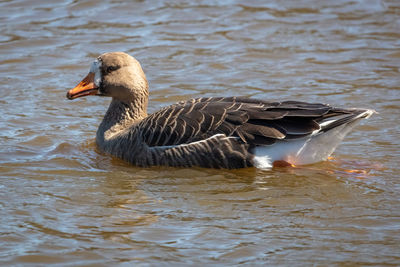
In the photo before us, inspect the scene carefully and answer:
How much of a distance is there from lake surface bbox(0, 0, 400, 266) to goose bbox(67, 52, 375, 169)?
0.56 feet

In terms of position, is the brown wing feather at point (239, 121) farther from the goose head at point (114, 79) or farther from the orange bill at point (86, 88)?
the orange bill at point (86, 88)

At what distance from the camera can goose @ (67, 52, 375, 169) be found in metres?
7.98

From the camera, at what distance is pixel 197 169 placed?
27.0 feet

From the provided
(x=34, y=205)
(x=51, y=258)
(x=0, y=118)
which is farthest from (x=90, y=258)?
(x=0, y=118)

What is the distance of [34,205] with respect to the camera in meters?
7.10

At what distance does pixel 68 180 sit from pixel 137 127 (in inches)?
47.9

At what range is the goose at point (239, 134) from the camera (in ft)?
26.2

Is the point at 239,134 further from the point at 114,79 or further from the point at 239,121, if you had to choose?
the point at 114,79

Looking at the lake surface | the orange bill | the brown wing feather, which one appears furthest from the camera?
the orange bill

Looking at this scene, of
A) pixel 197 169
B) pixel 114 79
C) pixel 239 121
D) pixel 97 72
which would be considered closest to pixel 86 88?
pixel 97 72

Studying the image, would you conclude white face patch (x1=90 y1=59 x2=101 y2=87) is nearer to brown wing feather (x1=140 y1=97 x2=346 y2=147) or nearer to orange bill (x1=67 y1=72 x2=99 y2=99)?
orange bill (x1=67 y1=72 x2=99 y2=99)

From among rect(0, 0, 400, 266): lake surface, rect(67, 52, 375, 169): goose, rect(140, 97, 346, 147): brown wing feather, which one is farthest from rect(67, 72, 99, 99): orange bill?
rect(140, 97, 346, 147): brown wing feather

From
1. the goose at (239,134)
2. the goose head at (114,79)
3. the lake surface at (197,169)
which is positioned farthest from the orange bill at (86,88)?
the goose at (239,134)

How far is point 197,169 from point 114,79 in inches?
69.6
